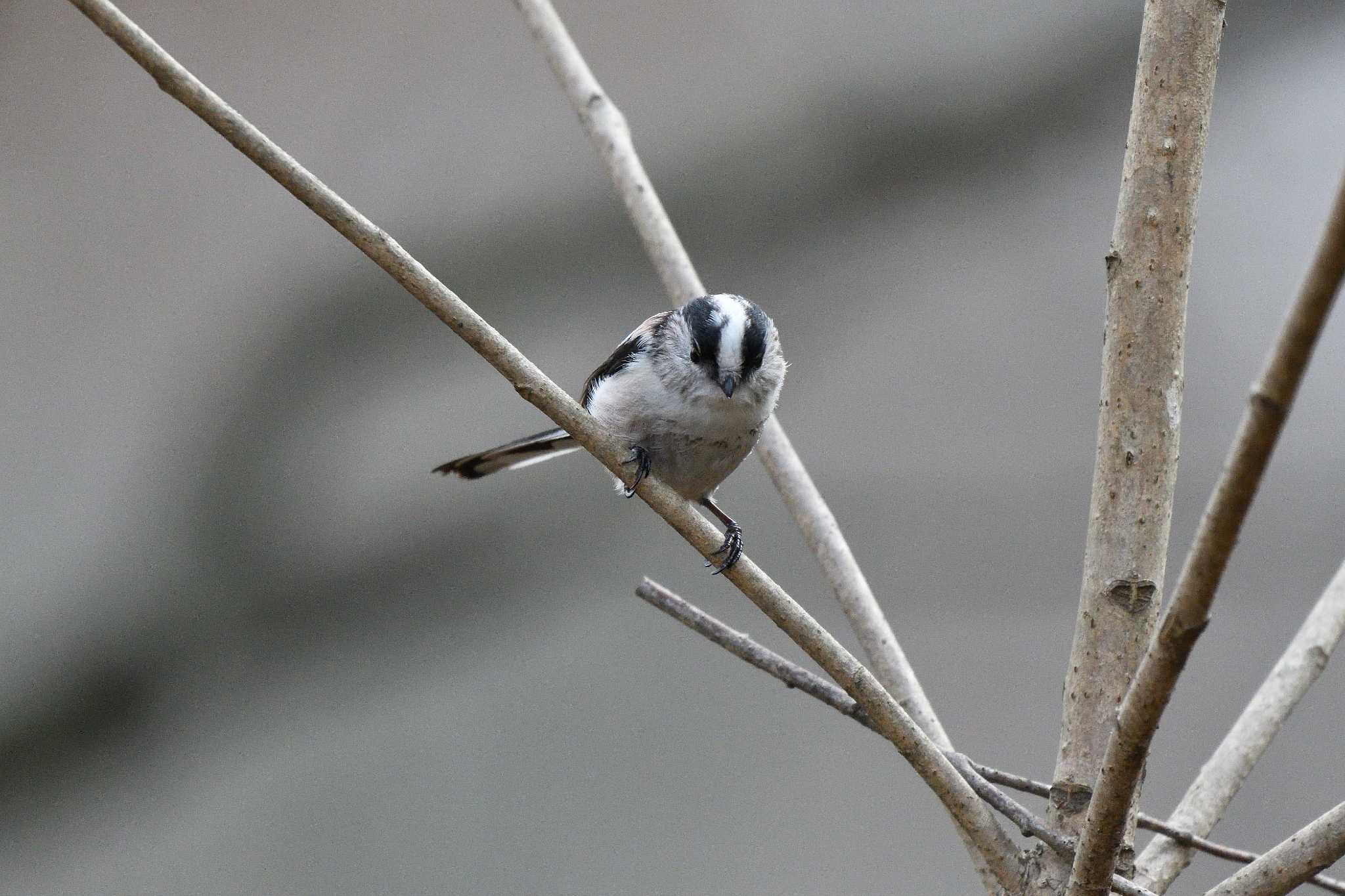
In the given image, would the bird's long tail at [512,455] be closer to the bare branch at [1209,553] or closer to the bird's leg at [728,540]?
the bird's leg at [728,540]

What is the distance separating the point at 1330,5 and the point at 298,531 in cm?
356

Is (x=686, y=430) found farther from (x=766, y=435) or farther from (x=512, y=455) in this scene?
(x=512, y=455)

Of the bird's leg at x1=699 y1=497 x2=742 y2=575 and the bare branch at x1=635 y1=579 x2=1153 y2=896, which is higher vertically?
the bird's leg at x1=699 y1=497 x2=742 y2=575

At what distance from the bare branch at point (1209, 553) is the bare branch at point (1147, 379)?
21 cm

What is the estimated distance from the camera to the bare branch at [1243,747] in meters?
0.99

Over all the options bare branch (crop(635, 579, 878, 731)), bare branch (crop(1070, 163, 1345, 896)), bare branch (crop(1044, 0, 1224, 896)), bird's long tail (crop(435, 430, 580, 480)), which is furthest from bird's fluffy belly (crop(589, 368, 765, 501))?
bare branch (crop(1070, 163, 1345, 896))

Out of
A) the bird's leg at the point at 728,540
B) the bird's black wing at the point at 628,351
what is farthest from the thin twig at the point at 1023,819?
the bird's black wing at the point at 628,351

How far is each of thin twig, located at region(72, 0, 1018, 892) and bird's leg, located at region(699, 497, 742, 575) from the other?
2 centimetres

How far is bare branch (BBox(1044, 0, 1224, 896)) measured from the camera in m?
0.97

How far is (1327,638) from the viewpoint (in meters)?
1.05

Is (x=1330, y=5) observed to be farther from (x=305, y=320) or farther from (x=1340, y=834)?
(x=1340, y=834)

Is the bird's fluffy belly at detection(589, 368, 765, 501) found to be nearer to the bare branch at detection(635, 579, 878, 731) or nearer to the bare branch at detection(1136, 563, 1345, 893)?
the bare branch at detection(635, 579, 878, 731)

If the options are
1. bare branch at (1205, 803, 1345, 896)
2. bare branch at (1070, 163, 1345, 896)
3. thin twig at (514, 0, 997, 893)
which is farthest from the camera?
thin twig at (514, 0, 997, 893)

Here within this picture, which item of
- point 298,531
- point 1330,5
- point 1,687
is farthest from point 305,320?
point 1330,5
